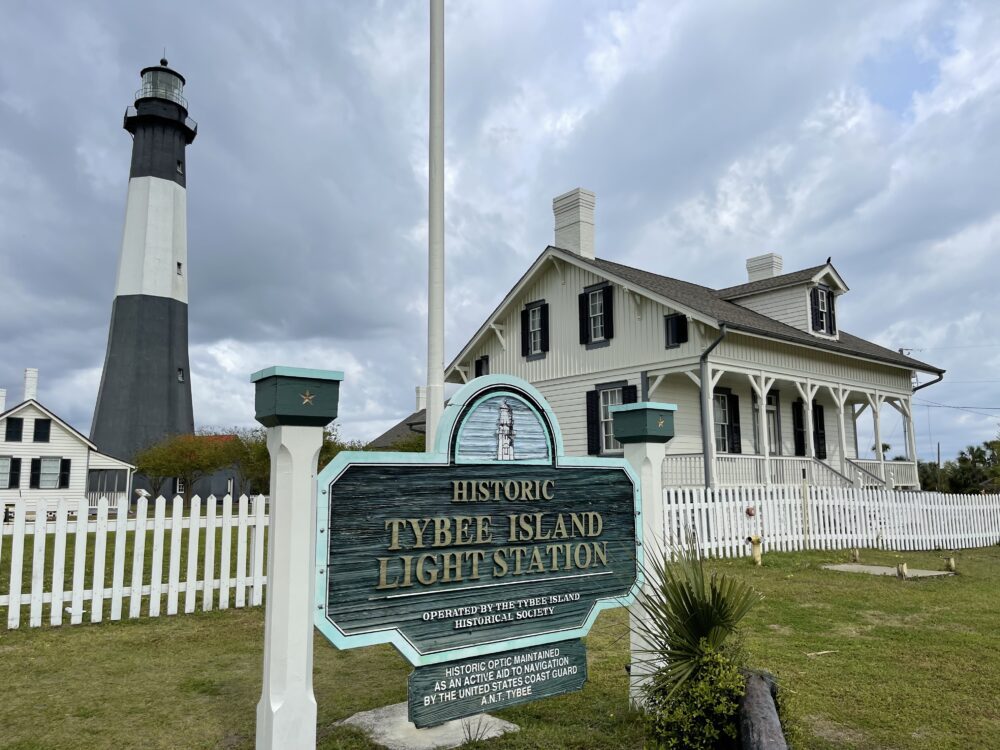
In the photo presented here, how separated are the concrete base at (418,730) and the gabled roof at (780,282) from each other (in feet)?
61.4

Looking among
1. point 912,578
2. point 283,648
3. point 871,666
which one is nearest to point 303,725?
point 283,648

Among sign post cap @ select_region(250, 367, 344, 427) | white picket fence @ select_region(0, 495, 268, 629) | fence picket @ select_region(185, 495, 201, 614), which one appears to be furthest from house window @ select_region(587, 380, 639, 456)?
sign post cap @ select_region(250, 367, 344, 427)

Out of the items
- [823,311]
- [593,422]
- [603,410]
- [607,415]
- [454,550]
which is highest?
[823,311]

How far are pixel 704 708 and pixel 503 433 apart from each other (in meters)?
1.83

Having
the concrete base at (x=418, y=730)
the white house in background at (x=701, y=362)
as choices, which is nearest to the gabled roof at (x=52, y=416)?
the white house in background at (x=701, y=362)

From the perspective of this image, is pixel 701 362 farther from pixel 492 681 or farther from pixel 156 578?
pixel 492 681

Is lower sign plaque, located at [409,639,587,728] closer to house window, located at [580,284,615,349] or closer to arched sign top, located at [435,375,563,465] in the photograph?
arched sign top, located at [435,375,563,465]

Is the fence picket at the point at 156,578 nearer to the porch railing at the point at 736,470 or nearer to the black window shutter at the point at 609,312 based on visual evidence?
the porch railing at the point at 736,470

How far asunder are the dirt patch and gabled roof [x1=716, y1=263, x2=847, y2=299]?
17.7 meters

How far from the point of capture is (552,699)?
16.1ft

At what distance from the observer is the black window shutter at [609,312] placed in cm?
1883

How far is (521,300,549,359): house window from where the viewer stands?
20.8 metres

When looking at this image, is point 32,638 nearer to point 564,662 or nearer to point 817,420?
point 564,662

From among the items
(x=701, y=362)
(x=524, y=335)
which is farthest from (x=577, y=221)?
(x=701, y=362)
